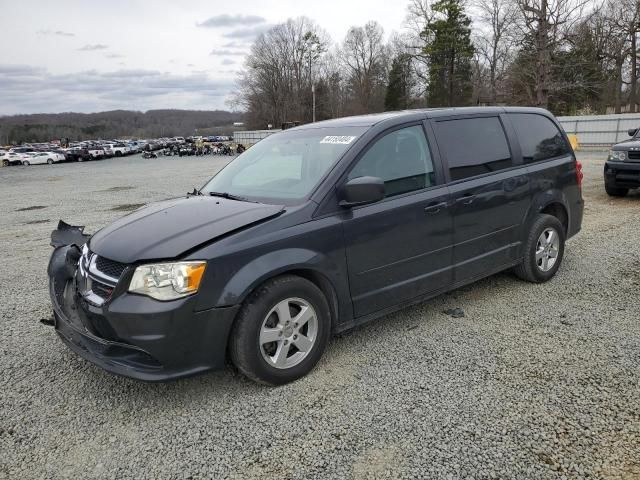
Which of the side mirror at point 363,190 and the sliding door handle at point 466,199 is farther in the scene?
the sliding door handle at point 466,199

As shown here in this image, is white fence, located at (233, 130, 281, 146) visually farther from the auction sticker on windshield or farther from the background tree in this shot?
the auction sticker on windshield

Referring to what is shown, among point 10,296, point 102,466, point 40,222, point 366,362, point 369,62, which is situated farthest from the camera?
point 369,62

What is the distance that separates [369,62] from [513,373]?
75626 millimetres

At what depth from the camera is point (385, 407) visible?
9.56 ft

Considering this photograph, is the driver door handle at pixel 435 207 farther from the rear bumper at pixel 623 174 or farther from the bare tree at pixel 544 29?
the bare tree at pixel 544 29

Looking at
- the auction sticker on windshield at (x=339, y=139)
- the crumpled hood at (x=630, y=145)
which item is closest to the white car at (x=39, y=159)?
the crumpled hood at (x=630, y=145)

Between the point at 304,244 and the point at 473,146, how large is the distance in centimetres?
201

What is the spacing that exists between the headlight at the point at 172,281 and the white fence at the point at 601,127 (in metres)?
27.1

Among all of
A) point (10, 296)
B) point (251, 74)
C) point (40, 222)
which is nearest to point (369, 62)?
point (251, 74)

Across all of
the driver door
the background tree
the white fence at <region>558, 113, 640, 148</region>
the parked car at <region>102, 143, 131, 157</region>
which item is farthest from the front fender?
the background tree

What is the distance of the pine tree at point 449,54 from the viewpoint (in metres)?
49.4

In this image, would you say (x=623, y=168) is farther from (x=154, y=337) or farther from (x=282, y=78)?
(x=282, y=78)

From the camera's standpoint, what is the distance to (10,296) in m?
5.21

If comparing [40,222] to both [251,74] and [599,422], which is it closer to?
[599,422]
